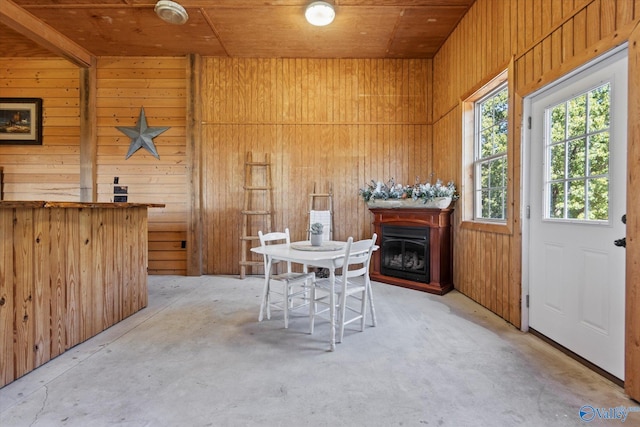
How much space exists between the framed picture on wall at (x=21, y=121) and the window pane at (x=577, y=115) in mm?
6288

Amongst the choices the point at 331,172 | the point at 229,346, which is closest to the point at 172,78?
the point at 331,172

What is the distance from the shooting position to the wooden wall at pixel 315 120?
14.8 feet

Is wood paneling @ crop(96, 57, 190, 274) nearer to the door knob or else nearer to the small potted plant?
the small potted plant

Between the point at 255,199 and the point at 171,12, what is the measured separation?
2425 mm

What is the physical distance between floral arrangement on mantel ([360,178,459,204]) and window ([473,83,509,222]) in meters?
0.30

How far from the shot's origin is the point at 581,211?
201cm

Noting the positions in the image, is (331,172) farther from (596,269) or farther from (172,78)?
(596,269)

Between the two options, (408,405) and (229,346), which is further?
(229,346)

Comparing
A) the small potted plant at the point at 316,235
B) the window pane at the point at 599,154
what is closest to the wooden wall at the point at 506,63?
the window pane at the point at 599,154

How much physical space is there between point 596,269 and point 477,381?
1.02 m

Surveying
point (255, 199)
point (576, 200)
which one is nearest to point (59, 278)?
point (255, 199)

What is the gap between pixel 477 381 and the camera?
1.74 metres

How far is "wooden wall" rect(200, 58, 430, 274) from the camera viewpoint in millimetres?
4504

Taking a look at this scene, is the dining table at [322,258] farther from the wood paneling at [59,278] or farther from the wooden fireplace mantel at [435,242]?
the wooden fireplace mantel at [435,242]
